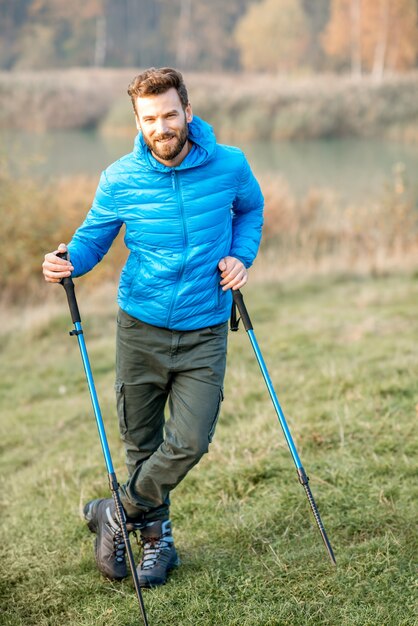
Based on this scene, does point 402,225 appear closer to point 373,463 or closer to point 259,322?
point 259,322

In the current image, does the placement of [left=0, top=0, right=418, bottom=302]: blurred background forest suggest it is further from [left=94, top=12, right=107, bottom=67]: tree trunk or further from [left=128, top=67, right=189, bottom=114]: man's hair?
[left=128, top=67, right=189, bottom=114]: man's hair

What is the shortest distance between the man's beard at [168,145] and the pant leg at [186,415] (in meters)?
0.77

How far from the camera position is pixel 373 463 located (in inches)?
180

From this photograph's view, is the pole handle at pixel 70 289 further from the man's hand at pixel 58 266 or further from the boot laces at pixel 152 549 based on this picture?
the boot laces at pixel 152 549

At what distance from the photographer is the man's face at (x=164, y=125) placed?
3.38m

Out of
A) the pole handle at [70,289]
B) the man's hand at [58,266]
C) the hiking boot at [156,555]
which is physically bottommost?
the hiking boot at [156,555]

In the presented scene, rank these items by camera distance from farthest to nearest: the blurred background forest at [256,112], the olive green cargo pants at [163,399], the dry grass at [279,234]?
the blurred background forest at [256,112], the dry grass at [279,234], the olive green cargo pants at [163,399]

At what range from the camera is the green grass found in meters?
3.43

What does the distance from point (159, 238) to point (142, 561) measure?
1476 mm

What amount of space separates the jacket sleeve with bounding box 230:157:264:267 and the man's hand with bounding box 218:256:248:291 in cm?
11

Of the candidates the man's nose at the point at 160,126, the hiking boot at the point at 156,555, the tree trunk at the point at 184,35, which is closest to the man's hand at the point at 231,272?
the man's nose at the point at 160,126

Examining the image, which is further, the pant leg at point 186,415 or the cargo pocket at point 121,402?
the cargo pocket at point 121,402

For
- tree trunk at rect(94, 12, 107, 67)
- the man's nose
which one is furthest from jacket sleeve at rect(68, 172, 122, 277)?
tree trunk at rect(94, 12, 107, 67)

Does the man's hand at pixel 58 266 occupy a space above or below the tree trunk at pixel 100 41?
below
